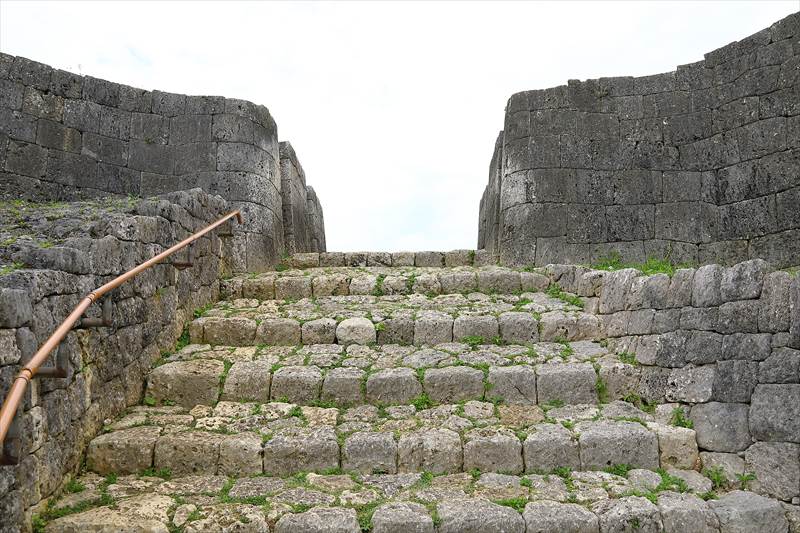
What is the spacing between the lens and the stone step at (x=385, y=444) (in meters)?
4.76

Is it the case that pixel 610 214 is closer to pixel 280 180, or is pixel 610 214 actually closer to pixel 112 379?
pixel 280 180

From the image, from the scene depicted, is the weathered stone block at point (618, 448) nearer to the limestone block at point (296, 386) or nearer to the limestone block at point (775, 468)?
the limestone block at point (775, 468)

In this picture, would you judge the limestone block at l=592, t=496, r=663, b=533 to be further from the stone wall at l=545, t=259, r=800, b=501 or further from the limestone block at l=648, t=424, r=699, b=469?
the stone wall at l=545, t=259, r=800, b=501

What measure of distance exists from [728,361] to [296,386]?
3.74 metres

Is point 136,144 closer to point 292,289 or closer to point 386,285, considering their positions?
point 292,289

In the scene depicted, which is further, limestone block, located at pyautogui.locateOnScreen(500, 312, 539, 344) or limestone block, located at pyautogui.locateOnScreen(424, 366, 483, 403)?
limestone block, located at pyautogui.locateOnScreen(500, 312, 539, 344)

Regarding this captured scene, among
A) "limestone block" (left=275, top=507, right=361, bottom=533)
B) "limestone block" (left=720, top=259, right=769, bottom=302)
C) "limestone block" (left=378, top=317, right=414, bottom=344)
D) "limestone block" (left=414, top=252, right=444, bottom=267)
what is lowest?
"limestone block" (left=275, top=507, right=361, bottom=533)

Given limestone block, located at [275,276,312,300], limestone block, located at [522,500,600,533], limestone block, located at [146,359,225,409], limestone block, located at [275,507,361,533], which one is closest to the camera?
limestone block, located at [275,507,361,533]

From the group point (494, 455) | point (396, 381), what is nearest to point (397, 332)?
point (396, 381)

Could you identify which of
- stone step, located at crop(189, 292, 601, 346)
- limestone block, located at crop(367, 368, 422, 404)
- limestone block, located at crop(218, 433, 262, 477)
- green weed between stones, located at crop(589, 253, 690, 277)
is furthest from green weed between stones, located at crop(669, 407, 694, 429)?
limestone block, located at crop(218, 433, 262, 477)

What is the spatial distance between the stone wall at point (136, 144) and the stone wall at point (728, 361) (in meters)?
5.38

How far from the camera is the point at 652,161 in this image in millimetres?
9211

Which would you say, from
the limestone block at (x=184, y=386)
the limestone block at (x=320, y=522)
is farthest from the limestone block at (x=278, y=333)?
the limestone block at (x=320, y=522)

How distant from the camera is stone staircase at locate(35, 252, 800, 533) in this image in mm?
4148
